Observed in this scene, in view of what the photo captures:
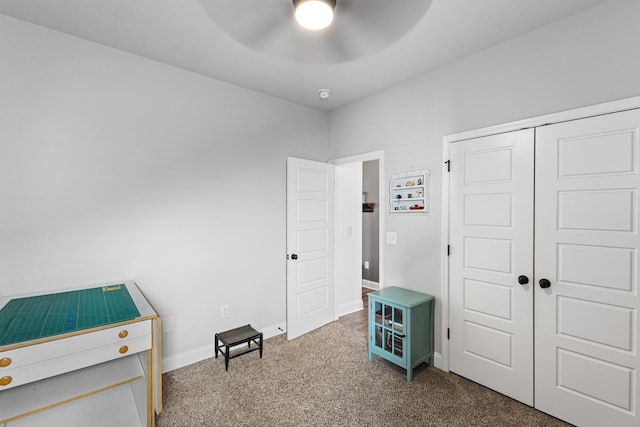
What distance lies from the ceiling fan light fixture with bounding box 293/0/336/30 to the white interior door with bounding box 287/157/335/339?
2.14 metres

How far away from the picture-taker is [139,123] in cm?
239

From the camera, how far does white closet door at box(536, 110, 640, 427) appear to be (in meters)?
1.70

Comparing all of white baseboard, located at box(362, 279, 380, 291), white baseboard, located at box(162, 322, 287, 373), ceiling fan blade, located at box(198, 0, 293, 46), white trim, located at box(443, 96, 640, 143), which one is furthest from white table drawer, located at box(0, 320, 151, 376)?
white baseboard, located at box(362, 279, 380, 291)

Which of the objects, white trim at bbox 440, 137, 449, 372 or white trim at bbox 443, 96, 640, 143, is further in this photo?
white trim at bbox 440, 137, 449, 372

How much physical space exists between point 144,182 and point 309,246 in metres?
1.78

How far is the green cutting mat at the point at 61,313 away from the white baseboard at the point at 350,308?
2.54 m

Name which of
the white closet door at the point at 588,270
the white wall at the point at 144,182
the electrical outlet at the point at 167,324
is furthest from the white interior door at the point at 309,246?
the white closet door at the point at 588,270

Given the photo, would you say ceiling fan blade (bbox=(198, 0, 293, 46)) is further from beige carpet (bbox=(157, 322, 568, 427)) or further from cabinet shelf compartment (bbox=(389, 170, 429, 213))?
beige carpet (bbox=(157, 322, 568, 427))

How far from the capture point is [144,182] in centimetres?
241

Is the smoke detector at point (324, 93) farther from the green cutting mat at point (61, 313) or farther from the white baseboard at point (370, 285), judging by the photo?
the white baseboard at point (370, 285)

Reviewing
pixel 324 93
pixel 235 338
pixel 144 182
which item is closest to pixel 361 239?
pixel 324 93

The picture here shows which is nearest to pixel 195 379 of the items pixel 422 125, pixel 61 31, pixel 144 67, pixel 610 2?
pixel 144 67

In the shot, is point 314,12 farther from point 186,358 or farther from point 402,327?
point 186,358

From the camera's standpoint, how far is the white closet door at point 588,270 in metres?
1.70
